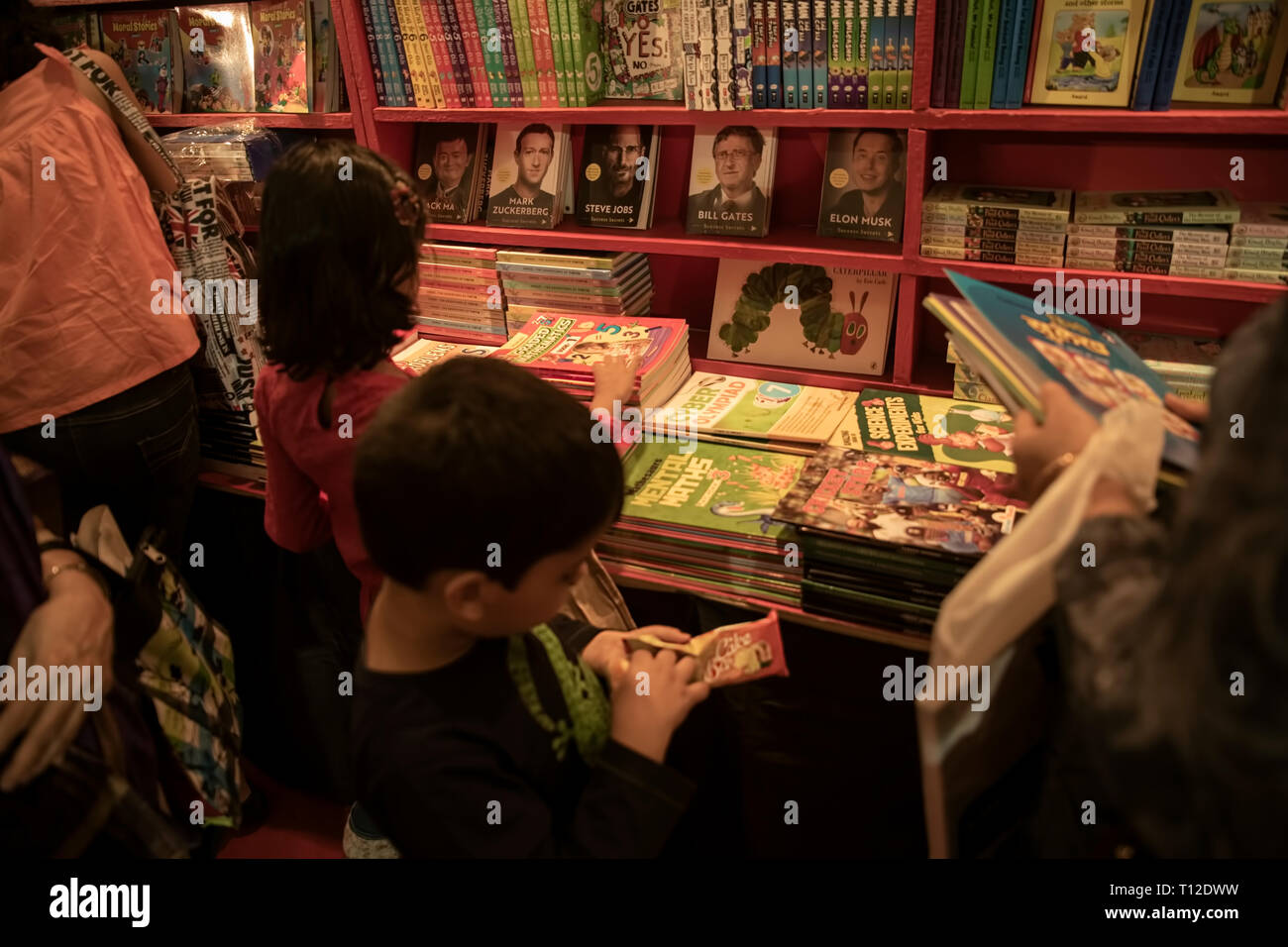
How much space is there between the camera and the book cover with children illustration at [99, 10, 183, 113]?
246 cm

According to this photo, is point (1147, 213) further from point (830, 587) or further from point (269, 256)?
point (269, 256)

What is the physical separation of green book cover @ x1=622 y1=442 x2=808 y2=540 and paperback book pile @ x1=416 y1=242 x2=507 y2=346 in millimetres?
671

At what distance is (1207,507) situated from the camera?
1.95 feet

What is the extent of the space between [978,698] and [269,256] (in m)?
1.20

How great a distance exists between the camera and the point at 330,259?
1.33 m

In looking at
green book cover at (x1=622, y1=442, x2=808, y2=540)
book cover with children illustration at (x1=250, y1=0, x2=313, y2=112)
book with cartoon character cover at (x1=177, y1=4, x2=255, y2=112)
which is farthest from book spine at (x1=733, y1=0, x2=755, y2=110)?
book with cartoon character cover at (x1=177, y1=4, x2=255, y2=112)

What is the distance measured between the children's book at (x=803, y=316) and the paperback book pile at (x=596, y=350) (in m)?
0.15

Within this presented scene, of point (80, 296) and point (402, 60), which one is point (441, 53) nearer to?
point (402, 60)

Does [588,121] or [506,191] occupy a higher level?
[588,121]

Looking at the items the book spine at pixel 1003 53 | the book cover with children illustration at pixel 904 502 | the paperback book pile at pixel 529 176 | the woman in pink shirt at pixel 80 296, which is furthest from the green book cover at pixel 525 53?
the book cover with children illustration at pixel 904 502

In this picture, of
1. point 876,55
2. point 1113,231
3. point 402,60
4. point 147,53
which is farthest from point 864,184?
point 147,53

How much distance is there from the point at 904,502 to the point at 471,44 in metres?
1.43

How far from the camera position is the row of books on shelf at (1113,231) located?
5.00 feet
